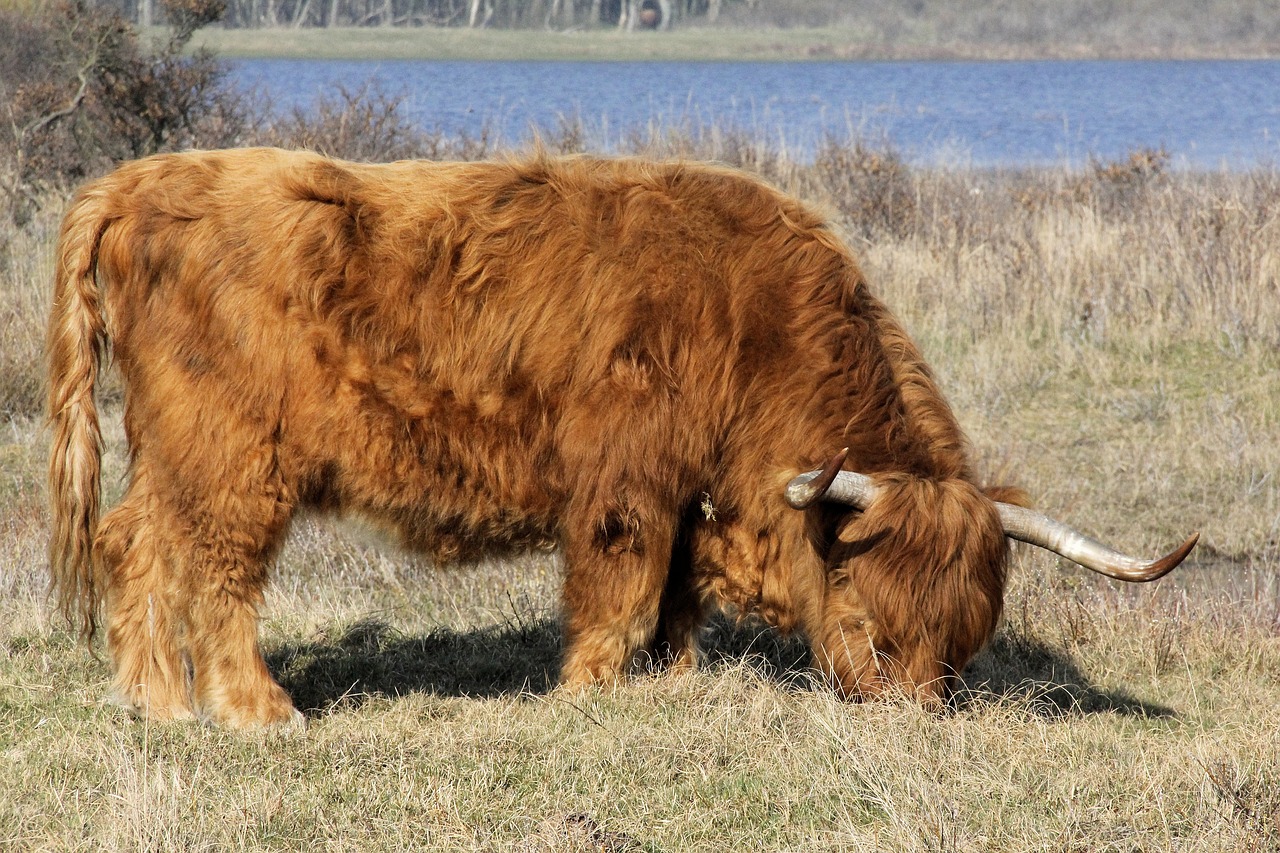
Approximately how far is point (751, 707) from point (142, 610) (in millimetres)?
2074

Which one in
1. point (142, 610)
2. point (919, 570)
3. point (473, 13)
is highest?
point (919, 570)

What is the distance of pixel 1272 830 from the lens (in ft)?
11.6

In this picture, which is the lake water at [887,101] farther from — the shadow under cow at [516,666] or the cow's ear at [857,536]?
the cow's ear at [857,536]

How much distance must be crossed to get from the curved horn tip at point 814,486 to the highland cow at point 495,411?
5.0 inches

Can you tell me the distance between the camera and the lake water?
20062mm

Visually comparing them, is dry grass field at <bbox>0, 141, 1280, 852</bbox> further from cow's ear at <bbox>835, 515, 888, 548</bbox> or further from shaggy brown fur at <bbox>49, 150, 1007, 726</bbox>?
cow's ear at <bbox>835, 515, 888, 548</bbox>

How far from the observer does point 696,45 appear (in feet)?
193

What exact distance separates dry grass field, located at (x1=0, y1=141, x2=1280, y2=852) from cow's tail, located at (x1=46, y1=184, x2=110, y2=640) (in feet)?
1.62

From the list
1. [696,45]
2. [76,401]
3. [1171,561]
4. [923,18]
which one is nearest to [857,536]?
[1171,561]

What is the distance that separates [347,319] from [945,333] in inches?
279

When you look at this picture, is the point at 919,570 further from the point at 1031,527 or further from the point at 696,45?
the point at 696,45

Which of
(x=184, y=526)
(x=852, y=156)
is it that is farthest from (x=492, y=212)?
(x=852, y=156)

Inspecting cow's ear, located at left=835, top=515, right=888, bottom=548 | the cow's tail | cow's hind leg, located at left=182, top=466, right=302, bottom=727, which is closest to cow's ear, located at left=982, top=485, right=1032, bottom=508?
cow's ear, located at left=835, top=515, right=888, bottom=548

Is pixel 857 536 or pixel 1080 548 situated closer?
pixel 1080 548
